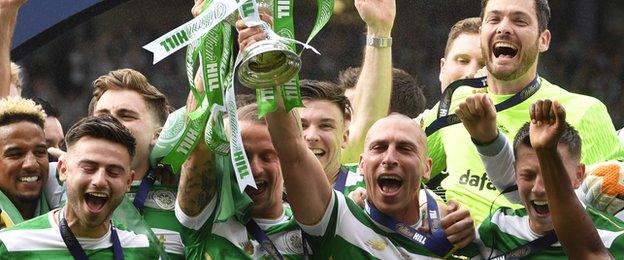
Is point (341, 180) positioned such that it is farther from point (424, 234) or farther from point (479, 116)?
point (479, 116)

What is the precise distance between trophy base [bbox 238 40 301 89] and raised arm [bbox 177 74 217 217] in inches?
29.6

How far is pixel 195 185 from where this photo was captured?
674cm

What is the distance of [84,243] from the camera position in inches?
262

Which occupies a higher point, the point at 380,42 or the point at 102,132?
the point at 102,132

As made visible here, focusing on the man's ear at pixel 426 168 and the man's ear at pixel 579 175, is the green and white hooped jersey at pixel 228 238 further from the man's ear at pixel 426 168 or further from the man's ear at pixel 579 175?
the man's ear at pixel 579 175

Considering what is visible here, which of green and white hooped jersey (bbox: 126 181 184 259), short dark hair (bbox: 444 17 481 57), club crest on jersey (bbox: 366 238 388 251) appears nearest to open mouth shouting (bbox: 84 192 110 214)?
green and white hooped jersey (bbox: 126 181 184 259)

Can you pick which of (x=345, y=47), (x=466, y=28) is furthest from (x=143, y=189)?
(x=345, y=47)

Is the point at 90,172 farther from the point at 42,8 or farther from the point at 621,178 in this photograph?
the point at 42,8

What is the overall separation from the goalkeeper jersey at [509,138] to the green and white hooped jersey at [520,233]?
419 mm

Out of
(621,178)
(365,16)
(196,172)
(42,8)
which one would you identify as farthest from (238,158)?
(42,8)

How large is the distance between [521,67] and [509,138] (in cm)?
32

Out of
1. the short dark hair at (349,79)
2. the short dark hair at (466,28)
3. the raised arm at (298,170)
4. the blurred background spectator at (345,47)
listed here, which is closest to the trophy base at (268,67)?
the raised arm at (298,170)

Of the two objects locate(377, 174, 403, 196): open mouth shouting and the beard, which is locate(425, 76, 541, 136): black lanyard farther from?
locate(377, 174, 403, 196): open mouth shouting

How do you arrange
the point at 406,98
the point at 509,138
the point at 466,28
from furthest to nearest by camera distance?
1. the point at 466,28
2. the point at 406,98
3. the point at 509,138
